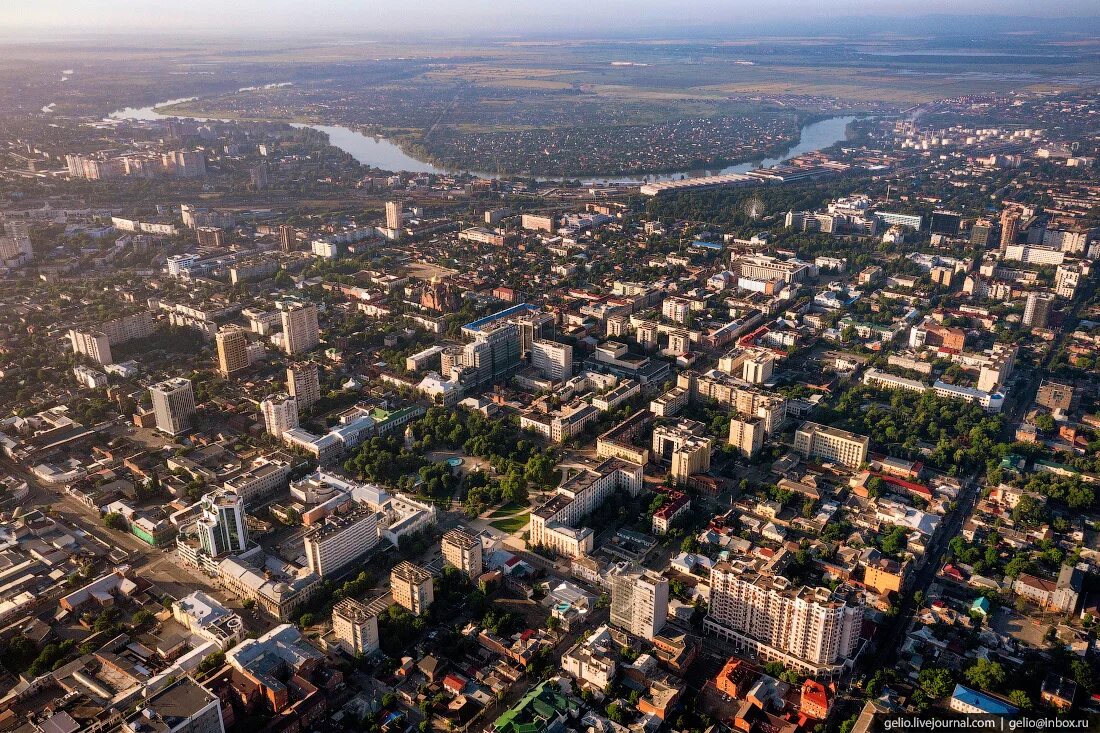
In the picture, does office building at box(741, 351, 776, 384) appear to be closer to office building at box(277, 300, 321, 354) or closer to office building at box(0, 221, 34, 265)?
office building at box(277, 300, 321, 354)

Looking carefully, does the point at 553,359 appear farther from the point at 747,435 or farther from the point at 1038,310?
the point at 1038,310

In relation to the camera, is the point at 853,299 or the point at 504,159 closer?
the point at 853,299

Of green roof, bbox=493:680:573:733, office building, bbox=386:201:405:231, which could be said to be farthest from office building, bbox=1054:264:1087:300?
office building, bbox=386:201:405:231

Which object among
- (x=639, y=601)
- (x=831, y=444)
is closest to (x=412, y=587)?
(x=639, y=601)

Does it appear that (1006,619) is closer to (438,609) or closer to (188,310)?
(438,609)

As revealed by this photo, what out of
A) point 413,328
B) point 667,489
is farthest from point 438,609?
point 413,328

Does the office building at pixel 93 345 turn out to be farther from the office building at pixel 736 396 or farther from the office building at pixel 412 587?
the office building at pixel 736 396
